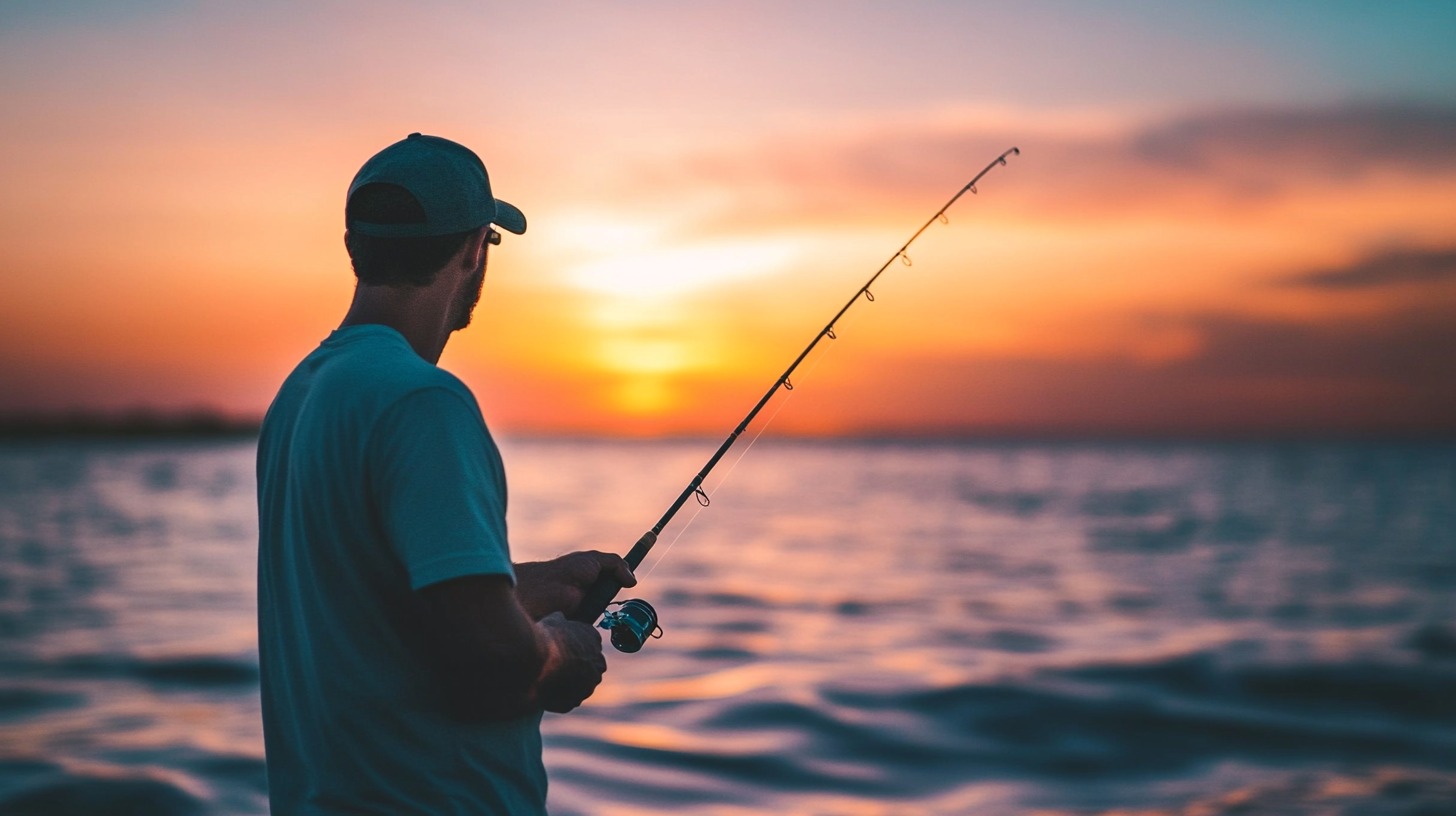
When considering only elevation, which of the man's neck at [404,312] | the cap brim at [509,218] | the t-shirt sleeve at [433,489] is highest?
the cap brim at [509,218]

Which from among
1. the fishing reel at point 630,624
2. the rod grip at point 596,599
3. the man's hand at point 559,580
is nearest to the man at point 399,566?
the man's hand at point 559,580

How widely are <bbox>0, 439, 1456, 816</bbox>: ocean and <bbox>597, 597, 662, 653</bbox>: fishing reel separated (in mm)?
4051

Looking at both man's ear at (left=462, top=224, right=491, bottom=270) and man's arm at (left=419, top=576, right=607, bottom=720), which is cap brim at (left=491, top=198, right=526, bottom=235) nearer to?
man's ear at (left=462, top=224, right=491, bottom=270)

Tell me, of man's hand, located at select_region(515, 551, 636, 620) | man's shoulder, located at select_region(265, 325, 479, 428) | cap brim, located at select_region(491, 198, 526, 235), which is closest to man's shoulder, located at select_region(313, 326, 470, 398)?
man's shoulder, located at select_region(265, 325, 479, 428)

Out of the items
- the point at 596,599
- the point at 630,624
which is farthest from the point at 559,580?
the point at 630,624

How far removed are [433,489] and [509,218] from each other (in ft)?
2.60

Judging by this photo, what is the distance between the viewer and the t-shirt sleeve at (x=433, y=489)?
1.75 meters

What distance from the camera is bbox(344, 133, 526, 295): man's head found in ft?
6.82

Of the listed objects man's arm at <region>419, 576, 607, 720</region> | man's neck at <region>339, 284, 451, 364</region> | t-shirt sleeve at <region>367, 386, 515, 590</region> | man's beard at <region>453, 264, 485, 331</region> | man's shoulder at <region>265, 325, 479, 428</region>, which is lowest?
man's arm at <region>419, 576, 607, 720</region>

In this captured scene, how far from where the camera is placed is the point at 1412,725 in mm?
8938

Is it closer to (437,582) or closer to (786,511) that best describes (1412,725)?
(437,582)

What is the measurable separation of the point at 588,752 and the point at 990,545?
52.2 ft

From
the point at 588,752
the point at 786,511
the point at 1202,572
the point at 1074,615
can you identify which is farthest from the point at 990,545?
the point at 588,752

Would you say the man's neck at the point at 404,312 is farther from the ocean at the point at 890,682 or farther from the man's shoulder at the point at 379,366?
the ocean at the point at 890,682
